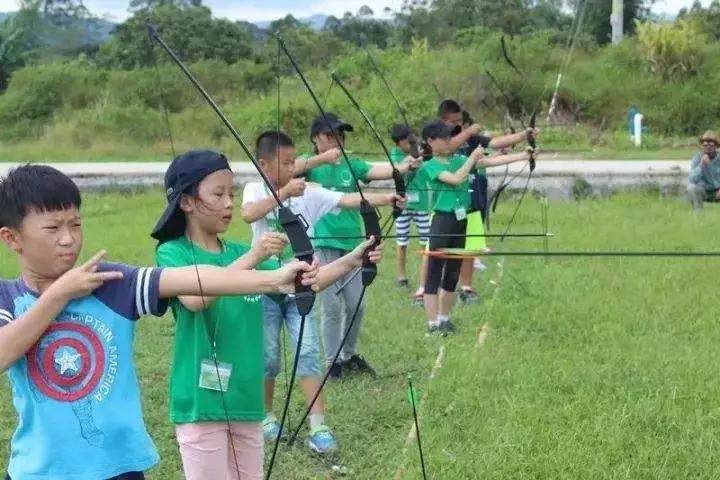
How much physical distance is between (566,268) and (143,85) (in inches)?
695

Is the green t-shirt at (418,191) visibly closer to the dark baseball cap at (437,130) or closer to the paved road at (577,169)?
the dark baseball cap at (437,130)

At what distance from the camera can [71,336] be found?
7.29 ft

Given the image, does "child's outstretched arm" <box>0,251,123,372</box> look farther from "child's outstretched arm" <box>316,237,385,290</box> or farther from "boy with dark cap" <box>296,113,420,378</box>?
"boy with dark cap" <box>296,113,420,378</box>

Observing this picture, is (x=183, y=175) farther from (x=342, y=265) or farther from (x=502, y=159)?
(x=502, y=159)

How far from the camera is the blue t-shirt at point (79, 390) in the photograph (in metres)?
2.21

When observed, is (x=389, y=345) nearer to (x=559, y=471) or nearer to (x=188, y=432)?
(x=559, y=471)

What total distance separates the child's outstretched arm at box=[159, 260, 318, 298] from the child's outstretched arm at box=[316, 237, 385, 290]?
0.52m

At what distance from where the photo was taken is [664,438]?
4031mm

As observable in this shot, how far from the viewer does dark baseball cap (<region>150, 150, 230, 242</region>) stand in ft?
9.11

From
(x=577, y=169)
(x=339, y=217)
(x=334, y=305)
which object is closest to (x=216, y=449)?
(x=334, y=305)

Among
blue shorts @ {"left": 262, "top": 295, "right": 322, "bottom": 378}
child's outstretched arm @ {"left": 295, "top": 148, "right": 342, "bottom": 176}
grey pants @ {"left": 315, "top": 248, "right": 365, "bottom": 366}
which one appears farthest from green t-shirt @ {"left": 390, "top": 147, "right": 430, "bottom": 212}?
blue shorts @ {"left": 262, "top": 295, "right": 322, "bottom": 378}

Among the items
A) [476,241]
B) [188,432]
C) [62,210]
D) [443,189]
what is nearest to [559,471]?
[188,432]

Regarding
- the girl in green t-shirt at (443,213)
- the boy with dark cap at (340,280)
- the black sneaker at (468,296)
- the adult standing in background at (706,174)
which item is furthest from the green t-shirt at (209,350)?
the adult standing in background at (706,174)

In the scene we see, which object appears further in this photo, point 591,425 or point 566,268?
point 566,268
